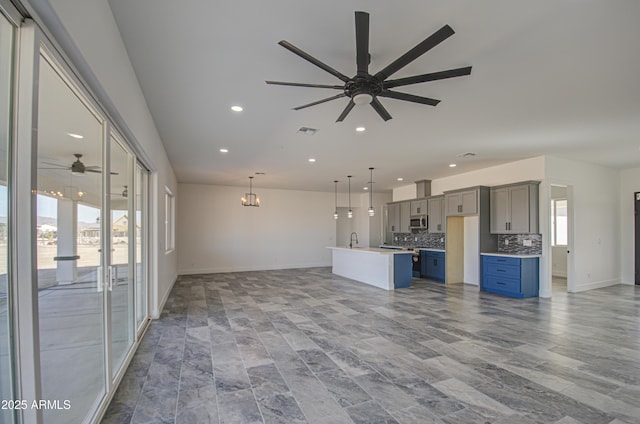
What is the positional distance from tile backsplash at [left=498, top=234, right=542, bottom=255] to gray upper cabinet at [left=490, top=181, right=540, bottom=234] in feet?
1.04

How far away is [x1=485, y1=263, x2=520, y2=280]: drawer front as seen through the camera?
6129 mm

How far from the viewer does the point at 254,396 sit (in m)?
2.56

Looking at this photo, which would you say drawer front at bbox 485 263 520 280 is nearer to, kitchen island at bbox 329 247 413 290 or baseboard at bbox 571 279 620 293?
kitchen island at bbox 329 247 413 290

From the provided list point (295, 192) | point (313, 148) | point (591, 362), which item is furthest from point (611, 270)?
point (295, 192)

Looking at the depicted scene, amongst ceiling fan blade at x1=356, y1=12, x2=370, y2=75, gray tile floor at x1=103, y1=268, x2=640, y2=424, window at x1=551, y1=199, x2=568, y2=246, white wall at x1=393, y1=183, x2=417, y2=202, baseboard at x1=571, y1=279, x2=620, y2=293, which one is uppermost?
ceiling fan blade at x1=356, y1=12, x2=370, y2=75

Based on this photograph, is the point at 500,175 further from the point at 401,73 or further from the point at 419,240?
the point at 401,73

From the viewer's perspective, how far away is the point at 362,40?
2.00 m

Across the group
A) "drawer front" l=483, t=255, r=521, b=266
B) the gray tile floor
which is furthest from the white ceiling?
the gray tile floor

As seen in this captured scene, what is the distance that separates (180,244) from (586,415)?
375 inches

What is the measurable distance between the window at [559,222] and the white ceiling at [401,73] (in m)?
3.69

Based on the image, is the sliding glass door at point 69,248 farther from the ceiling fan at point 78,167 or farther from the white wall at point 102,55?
the white wall at point 102,55

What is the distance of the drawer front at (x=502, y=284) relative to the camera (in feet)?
20.2

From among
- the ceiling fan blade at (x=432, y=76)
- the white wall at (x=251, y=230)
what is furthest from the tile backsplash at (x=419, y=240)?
the ceiling fan blade at (x=432, y=76)

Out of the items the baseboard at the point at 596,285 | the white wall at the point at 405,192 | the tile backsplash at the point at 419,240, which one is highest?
the white wall at the point at 405,192
